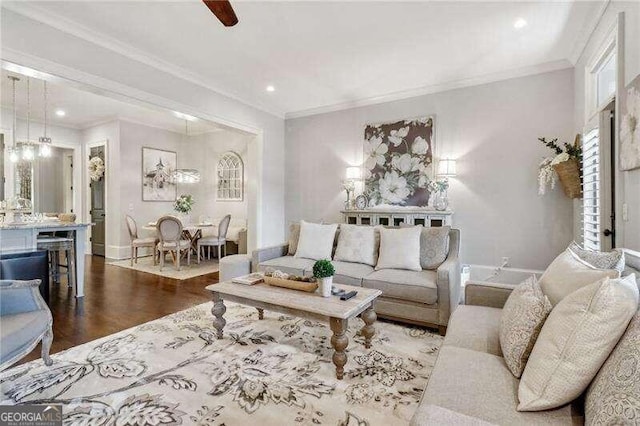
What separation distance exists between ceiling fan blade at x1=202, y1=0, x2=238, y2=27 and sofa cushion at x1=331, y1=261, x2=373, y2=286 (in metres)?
2.35

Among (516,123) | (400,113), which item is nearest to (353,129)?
(400,113)

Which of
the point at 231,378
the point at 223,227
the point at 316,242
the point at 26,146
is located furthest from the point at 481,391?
the point at 26,146

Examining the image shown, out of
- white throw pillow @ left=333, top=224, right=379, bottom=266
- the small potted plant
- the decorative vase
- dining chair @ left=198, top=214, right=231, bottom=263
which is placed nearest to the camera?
the small potted plant

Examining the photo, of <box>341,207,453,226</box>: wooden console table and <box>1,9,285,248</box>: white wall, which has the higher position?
<box>1,9,285,248</box>: white wall

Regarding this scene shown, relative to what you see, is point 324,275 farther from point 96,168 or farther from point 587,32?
point 96,168

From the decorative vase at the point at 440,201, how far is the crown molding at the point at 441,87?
1.56 metres

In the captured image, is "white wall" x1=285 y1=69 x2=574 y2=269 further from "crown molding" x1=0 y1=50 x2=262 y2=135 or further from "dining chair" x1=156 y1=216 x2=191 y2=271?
"dining chair" x1=156 y1=216 x2=191 y2=271

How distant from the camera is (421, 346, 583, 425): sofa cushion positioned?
104cm

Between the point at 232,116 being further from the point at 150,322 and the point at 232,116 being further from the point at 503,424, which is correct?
the point at 503,424

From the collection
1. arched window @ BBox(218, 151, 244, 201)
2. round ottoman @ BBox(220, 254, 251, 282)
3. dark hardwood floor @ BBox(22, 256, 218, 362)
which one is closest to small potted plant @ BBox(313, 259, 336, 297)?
round ottoman @ BBox(220, 254, 251, 282)

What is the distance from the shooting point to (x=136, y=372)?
211 cm

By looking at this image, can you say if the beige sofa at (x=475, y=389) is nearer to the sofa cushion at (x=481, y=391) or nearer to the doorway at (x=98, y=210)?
the sofa cushion at (x=481, y=391)

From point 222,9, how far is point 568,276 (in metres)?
2.37

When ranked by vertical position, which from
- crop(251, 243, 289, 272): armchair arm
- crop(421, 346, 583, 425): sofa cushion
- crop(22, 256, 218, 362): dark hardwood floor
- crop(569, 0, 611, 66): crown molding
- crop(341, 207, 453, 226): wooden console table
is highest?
crop(569, 0, 611, 66): crown molding
